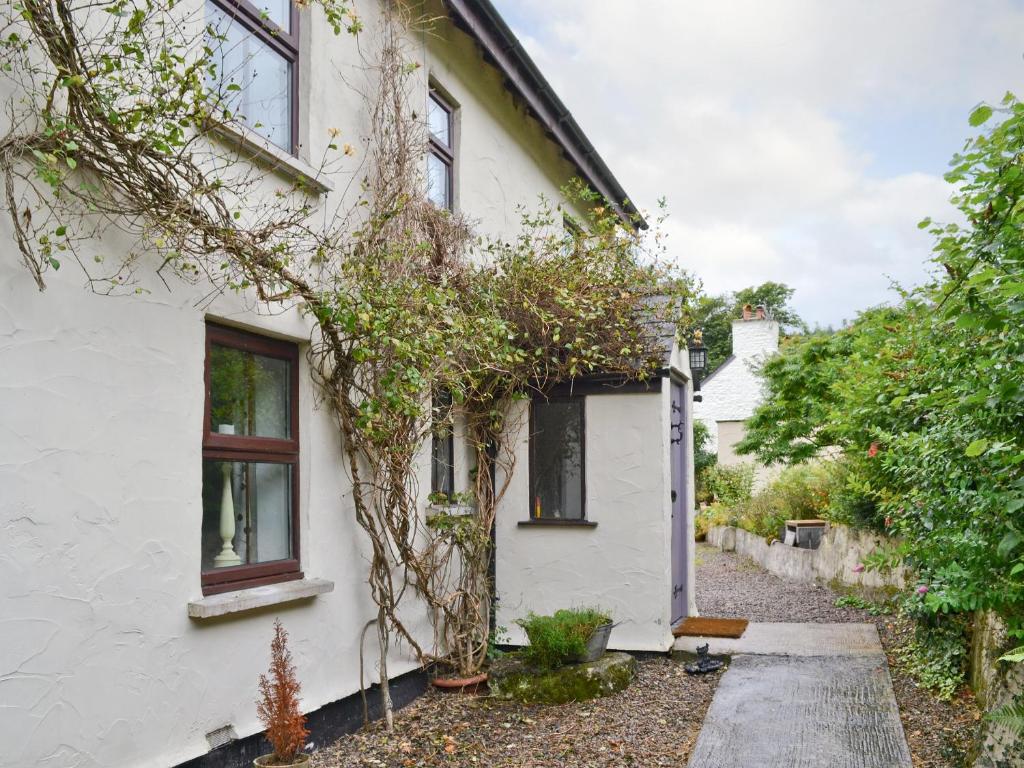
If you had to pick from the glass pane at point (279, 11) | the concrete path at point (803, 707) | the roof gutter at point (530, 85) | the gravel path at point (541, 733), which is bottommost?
the gravel path at point (541, 733)

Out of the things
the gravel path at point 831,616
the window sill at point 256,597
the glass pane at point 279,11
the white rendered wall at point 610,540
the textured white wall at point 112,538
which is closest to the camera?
the textured white wall at point 112,538

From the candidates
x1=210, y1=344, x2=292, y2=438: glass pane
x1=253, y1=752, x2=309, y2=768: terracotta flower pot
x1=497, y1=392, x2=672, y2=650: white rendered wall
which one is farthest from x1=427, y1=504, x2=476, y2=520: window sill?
x1=253, y1=752, x2=309, y2=768: terracotta flower pot

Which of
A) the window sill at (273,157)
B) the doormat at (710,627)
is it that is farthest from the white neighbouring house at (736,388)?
the window sill at (273,157)

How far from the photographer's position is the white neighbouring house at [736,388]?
27.6m

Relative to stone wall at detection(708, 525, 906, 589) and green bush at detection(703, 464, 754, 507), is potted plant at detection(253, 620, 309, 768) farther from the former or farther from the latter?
green bush at detection(703, 464, 754, 507)

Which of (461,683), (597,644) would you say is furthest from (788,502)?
(461,683)

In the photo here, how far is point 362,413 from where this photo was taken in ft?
17.7

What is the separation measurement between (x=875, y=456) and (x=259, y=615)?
5365mm

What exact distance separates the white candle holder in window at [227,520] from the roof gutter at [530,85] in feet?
14.2

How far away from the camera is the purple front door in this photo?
27.9ft

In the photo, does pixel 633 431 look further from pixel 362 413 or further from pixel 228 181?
pixel 228 181

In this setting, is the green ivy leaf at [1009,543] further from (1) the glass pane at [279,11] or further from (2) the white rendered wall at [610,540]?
(1) the glass pane at [279,11]

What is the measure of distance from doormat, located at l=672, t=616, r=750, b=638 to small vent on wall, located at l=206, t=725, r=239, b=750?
15.1 feet

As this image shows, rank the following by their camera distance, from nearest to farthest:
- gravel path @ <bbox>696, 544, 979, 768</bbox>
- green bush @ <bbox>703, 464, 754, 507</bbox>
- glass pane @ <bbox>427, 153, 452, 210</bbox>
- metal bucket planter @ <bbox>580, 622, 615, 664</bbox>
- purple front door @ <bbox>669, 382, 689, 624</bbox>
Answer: gravel path @ <bbox>696, 544, 979, 768</bbox>
metal bucket planter @ <bbox>580, 622, 615, 664</bbox>
glass pane @ <bbox>427, 153, 452, 210</bbox>
purple front door @ <bbox>669, 382, 689, 624</bbox>
green bush @ <bbox>703, 464, 754, 507</bbox>
